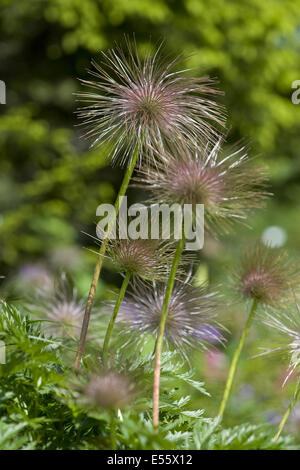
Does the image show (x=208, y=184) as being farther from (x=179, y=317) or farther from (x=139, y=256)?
(x=179, y=317)

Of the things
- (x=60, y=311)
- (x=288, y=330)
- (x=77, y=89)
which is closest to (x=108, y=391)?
(x=288, y=330)

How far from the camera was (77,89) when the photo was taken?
18.5 feet

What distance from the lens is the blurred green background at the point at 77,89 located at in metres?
5.09

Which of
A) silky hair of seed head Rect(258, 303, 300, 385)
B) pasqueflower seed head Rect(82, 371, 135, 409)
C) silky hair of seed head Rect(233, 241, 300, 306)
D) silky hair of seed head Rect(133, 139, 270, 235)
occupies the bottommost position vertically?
pasqueflower seed head Rect(82, 371, 135, 409)

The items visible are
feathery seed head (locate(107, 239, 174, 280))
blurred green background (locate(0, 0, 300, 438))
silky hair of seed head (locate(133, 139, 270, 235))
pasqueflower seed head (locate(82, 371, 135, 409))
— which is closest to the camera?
pasqueflower seed head (locate(82, 371, 135, 409))

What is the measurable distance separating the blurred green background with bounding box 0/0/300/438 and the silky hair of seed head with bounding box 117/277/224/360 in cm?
344

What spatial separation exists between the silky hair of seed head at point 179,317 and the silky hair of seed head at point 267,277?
79 millimetres

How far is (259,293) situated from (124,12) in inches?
174

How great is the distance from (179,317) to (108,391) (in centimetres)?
41

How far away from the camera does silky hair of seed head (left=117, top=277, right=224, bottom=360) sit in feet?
4.09

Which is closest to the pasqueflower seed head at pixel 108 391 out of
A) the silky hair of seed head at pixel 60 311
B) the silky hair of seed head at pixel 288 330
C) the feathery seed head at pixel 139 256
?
the feathery seed head at pixel 139 256

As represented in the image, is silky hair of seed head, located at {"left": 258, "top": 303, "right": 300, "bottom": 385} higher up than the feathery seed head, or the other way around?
the feathery seed head

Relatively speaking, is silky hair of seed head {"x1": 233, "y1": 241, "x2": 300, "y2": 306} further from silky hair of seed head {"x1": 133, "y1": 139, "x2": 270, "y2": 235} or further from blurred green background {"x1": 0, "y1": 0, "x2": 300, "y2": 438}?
blurred green background {"x1": 0, "y1": 0, "x2": 300, "y2": 438}

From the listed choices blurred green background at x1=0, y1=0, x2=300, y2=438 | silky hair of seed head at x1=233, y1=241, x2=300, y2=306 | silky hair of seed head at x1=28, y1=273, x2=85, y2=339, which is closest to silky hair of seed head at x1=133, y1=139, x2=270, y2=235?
silky hair of seed head at x1=233, y1=241, x2=300, y2=306
